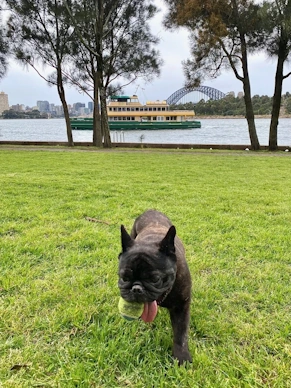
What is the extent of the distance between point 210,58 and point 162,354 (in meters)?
15.4

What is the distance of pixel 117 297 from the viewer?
2.33 metres

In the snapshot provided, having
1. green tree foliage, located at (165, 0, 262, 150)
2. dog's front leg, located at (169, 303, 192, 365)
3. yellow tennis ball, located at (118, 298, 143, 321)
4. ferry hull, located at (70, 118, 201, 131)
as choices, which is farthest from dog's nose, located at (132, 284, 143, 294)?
ferry hull, located at (70, 118, 201, 131)

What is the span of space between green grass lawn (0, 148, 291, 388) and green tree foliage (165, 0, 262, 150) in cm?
1167

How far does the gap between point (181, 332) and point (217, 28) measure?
14780mm

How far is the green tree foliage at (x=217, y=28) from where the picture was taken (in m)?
13.7

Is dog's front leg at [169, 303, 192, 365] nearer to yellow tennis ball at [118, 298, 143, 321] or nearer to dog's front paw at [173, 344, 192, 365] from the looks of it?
dog's front paw at [173, 344, 192, 365]

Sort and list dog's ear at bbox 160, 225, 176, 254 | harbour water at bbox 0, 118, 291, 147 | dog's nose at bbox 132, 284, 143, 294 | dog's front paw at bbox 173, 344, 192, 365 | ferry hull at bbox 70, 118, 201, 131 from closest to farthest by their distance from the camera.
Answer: dog's nose at bbox 132, 284, 143, 294, dog's ear at bbox 160, 225, 176, 254, dog's front paw at bbox 173, 344, 192, 365, harbour water at bbox 0, 118, 291, 147, ferry hull at bbox 70, 118, 201, 131

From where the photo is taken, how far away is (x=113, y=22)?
16703 millimetres

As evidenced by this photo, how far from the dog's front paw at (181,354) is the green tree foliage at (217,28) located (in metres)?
14.7

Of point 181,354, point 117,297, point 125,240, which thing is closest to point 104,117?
point 117,297

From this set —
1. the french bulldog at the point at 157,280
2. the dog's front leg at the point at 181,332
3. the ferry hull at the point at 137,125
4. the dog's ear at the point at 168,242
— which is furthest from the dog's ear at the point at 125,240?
the ferry hull at the point at 137,125

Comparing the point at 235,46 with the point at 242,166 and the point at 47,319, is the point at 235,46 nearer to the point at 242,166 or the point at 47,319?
the point at 242,166

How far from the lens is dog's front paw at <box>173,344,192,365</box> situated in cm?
171

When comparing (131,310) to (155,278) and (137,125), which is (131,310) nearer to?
(155,278)
